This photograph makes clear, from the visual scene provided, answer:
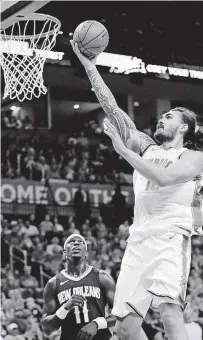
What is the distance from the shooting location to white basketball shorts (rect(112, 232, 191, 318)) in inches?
181

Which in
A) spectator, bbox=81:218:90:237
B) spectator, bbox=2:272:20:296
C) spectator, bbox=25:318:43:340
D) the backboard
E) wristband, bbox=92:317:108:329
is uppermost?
the backboard


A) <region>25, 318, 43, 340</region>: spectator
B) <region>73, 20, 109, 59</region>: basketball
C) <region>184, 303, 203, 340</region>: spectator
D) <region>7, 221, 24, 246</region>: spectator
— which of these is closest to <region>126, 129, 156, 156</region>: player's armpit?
<region>73, 20, 109, 59</region>: basketball

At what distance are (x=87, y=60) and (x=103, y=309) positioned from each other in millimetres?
2443

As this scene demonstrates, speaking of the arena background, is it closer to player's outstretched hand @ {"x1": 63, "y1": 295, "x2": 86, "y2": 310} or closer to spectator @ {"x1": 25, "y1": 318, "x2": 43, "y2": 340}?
spectator @ {"x1": 25, "y1": 318, "x2": 43, "y2": 340}

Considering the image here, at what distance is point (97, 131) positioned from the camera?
23094 mm

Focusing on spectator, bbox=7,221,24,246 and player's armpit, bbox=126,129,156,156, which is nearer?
player's armpit, bbox=126,129,156,156

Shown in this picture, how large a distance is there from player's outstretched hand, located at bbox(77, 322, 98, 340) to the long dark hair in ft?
6.30

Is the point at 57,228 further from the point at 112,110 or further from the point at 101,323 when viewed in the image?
the point at 112,110

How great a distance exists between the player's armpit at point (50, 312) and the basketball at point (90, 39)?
236 cm

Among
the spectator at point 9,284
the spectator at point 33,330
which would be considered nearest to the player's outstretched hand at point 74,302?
the spectator at point 33,330

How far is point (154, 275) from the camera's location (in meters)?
4.64

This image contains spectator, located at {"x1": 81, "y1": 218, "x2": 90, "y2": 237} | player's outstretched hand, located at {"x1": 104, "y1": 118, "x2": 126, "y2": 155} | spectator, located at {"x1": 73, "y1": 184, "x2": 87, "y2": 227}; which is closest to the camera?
player's outstretched hand, located at {"x1": 104, "y1": 118, "x2": 126, "y2": 155}

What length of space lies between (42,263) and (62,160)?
5788 millimetres

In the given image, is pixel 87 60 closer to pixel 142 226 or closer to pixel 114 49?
pixel 142 226
